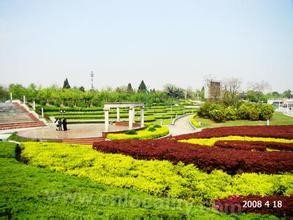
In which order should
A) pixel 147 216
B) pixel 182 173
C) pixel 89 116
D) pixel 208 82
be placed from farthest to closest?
pixel 208 82 → pixel 89 116 → pixel 182 173 → pixel 147 216

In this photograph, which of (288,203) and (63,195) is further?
(63,195)

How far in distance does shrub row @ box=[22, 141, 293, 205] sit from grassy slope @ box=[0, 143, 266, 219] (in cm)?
103

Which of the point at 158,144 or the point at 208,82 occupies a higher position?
the point at 208,82

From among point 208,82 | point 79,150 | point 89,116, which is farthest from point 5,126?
point 208,82

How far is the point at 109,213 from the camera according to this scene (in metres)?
5.01

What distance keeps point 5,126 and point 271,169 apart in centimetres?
2514

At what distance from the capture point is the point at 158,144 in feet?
37.1

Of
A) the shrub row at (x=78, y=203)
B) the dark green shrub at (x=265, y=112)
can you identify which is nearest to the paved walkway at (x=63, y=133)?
the shrub row at (x=78, y=203)

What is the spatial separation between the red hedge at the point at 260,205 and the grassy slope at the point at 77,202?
34cm

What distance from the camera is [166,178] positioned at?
25.3ft

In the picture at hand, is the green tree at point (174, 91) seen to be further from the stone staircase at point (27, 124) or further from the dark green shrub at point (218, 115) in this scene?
the stone staircase at point (27, 124)

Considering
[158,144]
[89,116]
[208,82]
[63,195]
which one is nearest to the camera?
[63,195]

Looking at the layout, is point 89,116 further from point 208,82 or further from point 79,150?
point 79,150

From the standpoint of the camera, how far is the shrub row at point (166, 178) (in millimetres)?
7066
